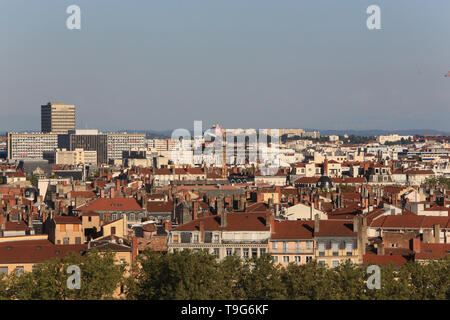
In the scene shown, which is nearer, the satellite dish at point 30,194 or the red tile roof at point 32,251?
the red tile roof at point 32,251

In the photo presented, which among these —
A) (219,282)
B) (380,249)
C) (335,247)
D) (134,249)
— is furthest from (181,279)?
(380,249)

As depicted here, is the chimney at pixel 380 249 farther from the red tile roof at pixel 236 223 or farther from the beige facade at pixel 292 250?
the red tile roof at pixel 236 223

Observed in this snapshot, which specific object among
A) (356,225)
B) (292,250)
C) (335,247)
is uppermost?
(356,225)

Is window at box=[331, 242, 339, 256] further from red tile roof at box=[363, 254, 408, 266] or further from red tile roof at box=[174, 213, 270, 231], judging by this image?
red tile roof at box=[174, 213, 270, 231]

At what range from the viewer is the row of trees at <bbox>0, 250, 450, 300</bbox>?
4069 cm

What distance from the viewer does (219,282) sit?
41562mm

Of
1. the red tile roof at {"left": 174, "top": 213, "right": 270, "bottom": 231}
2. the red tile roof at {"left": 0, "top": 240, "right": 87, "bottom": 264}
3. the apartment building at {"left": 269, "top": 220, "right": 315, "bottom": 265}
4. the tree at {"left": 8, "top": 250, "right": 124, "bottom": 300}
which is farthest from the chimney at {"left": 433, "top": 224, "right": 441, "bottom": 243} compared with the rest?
the tree at {"left": 8, "top": 250, "right": 124, "bottom": 300}

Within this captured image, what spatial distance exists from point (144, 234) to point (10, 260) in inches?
429

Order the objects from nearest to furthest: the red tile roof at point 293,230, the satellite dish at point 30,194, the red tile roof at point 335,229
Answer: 1. the red tile roof at point 335,229
2. the red tile roof at point 293,230
3. the satellite dish at point 30,194

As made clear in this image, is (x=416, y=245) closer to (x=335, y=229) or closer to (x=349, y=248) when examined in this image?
(x=349, y=248)

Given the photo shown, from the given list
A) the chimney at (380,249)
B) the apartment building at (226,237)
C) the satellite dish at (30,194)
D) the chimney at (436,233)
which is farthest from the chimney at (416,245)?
the satellite dish at (30,194)

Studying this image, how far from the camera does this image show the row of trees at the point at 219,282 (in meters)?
40.7
